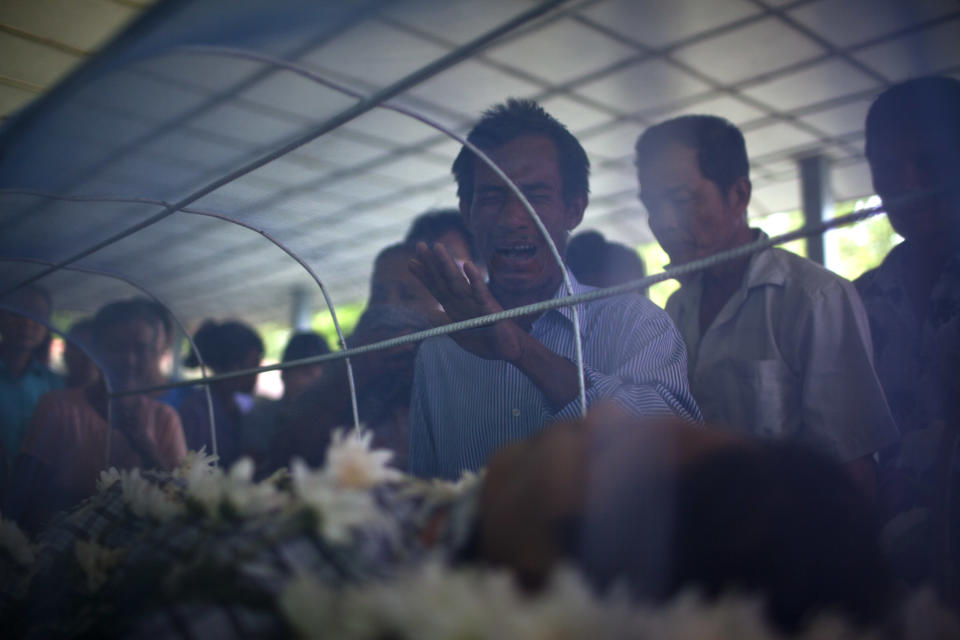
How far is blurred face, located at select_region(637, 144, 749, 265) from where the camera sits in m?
2.27

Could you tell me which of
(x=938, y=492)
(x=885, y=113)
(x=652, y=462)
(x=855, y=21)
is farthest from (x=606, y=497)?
(x=855, y=21)

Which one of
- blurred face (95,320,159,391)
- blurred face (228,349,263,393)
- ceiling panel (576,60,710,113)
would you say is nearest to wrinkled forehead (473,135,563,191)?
blurred face (95,320,159,391)

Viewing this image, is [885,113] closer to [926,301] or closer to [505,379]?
[926,301]

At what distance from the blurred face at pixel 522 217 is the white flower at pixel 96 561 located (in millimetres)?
1200

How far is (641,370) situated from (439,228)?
60.8 inches

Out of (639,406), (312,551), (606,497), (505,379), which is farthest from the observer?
(505,379)

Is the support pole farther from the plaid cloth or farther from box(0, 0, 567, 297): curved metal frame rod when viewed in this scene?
the plaid cloth

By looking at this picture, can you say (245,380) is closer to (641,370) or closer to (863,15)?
(641,370)

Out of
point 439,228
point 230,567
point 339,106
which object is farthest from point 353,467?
point 439,228

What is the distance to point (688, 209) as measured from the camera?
7.50ft

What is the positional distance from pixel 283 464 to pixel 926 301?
2137mm

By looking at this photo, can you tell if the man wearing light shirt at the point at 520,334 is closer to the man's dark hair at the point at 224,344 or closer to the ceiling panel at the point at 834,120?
the man's dark hair at the point at 224,344

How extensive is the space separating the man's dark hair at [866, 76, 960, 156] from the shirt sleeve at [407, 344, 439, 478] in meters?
1.54

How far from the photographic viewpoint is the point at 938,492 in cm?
173
